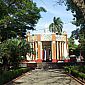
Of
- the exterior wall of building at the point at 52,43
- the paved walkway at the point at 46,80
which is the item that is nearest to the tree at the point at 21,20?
the paved walkway at the point at 46,80

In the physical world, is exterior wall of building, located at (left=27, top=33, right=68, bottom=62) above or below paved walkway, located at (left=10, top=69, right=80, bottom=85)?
above

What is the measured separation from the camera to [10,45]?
114 ft

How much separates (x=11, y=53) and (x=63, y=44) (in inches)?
1281

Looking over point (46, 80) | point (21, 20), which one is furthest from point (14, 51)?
point (46, 80)

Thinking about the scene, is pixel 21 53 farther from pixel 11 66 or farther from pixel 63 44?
pixel 63 44

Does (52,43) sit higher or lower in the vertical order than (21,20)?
lower

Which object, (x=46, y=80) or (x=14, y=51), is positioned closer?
(x=46, y=80)

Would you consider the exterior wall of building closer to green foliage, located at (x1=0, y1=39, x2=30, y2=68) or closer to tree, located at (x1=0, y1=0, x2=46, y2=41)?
tree, located at (x1=0, y1=0, x2=46, y2=41)

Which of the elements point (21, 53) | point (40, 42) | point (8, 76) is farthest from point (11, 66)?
point (40, 42)

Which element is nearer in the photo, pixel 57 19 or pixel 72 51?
pixel 72 51

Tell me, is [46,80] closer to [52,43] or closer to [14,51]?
[14,51]

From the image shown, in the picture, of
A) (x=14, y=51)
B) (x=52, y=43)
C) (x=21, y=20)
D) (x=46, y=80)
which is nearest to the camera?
(x=46, y=80)

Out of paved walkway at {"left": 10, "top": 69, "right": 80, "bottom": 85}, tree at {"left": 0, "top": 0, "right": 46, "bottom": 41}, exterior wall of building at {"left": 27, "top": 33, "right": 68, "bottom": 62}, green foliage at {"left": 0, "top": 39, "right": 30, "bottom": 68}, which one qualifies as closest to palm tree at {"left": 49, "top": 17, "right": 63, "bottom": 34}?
exterior wall of building at {"left": 27, "top": 33, "right": 68, "bottom": 62}

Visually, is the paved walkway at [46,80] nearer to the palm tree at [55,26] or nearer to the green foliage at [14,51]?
the green foliage at [14,51]
